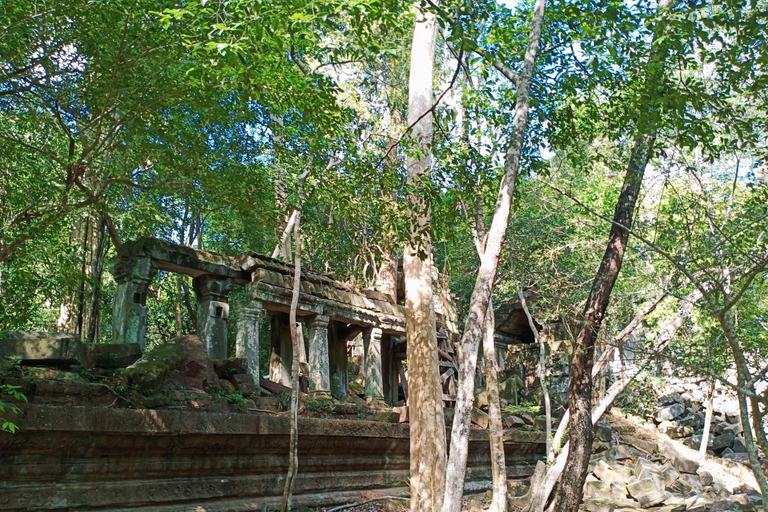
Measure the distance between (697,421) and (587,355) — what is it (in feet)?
45.5

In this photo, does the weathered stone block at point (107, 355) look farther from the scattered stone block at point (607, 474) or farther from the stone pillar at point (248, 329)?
the scattered stone block at point (607, 474)

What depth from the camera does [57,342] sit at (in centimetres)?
576

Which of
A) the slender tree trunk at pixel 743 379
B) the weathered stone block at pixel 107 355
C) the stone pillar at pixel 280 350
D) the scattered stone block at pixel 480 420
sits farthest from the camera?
the stone pillar at pixel 280 350

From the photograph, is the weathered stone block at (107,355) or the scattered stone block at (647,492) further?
the scattered stone block at (647,492)

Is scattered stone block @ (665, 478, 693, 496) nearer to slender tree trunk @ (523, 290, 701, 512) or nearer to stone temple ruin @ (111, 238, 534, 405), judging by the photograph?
slender tree trunk @ (523, 290, 701, 512)

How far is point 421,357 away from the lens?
642 cm

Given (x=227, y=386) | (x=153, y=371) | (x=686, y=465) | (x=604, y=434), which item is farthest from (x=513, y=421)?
(x=153, y=371)

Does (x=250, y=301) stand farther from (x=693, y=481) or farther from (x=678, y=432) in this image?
(x=678, y=432)

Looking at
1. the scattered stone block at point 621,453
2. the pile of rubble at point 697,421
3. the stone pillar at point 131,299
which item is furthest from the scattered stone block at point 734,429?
the stone pillar at point 131,299

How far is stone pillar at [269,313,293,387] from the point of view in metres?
13.3

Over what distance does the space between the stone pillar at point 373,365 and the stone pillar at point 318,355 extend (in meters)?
1.52

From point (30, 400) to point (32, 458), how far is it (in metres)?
0.52

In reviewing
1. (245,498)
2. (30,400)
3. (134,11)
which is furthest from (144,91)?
(245,498)

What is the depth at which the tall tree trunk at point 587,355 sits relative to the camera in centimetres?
575
